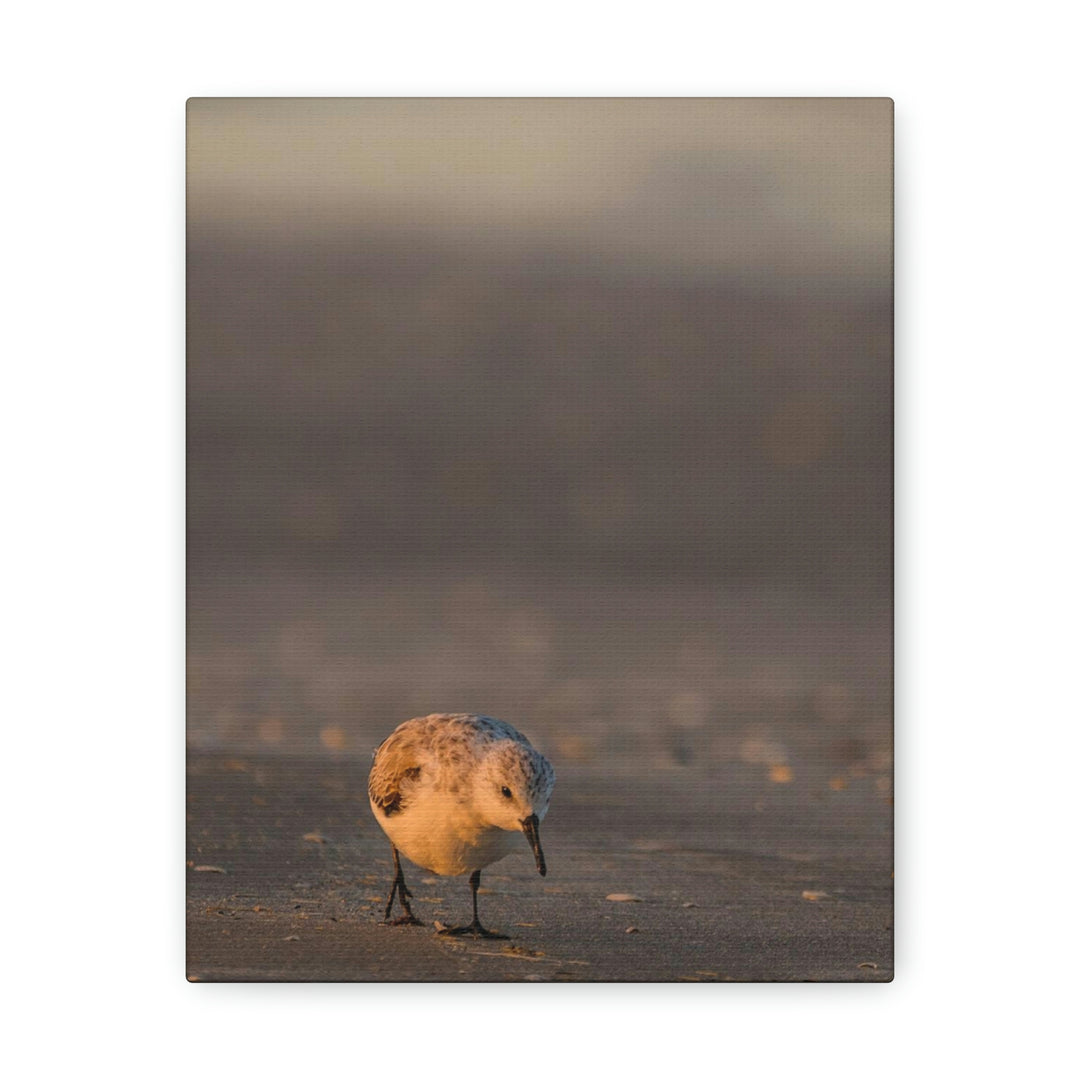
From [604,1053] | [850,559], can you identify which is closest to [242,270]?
[850,559]

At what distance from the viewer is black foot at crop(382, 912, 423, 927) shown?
1979 millimetres

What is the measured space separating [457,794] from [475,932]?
206mm

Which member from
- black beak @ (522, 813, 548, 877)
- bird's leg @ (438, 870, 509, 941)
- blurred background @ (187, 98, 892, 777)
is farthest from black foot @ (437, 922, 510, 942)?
blurred background @ (187, 98, 892, 777)

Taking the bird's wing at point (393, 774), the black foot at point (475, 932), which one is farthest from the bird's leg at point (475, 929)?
the bird's wing at point (393, 774)

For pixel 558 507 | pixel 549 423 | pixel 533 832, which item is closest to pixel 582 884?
pixel 533 832

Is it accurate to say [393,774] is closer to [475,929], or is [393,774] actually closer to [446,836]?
[446,836]

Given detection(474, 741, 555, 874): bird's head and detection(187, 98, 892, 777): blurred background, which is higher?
detection(187, 98, 892, 777): blurred background

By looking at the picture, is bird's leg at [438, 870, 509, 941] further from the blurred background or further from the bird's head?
the blurred background

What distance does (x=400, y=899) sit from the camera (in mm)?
1988

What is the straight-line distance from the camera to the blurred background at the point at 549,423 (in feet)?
6.55
